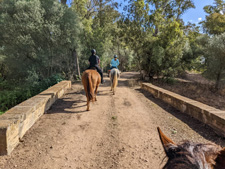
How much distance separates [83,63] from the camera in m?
17.0

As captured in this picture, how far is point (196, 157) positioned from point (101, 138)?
3143 millimetres

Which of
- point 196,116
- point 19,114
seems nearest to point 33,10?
point 19,114

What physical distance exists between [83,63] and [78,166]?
1505cm

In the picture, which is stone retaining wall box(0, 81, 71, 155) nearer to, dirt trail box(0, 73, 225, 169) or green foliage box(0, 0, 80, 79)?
dirt trail box(0, 73, 225, 169)

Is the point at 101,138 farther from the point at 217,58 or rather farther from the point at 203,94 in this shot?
the point at 217,58

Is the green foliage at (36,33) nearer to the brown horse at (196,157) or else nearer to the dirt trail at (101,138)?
the dirt trail at (101,138)

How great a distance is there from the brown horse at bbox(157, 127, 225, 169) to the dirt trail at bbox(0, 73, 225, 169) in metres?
1.66

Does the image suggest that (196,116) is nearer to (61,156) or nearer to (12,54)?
(61,156)

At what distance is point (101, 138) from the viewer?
12.4 ft

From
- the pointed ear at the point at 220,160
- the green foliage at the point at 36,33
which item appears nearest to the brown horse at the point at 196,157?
the pointed ear at the point at 220,160

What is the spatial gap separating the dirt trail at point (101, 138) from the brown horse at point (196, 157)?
5.45 ft

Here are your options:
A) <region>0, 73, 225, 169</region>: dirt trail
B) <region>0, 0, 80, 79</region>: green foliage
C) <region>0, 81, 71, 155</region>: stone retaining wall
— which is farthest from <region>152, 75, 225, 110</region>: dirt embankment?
<region>0, 0, 80, 79</region>: green foliage

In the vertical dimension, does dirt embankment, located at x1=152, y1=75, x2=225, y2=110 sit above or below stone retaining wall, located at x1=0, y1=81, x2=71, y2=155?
below

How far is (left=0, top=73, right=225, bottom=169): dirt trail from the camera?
285 centimetres
